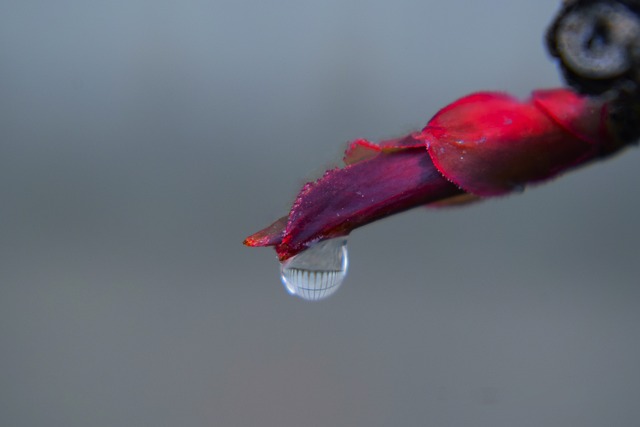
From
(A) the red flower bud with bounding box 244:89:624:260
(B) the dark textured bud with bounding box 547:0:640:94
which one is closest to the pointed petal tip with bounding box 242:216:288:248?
(A) the red flower bud with bounding box 244:89:624:260

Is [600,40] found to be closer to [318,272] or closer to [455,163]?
[455,163]

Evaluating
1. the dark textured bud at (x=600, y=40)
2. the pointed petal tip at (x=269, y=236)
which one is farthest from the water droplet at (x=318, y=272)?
the dark textured bud at (x=600, y=40)

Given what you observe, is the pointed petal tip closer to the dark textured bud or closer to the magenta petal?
the magenta petal

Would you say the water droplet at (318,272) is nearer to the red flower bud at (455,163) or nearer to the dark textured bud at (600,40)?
the red flower bud at (455,163)

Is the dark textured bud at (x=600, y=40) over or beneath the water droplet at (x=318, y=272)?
over

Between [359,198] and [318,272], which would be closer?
[359,198]

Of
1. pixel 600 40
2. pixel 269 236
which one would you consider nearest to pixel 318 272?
pixel 269 236
